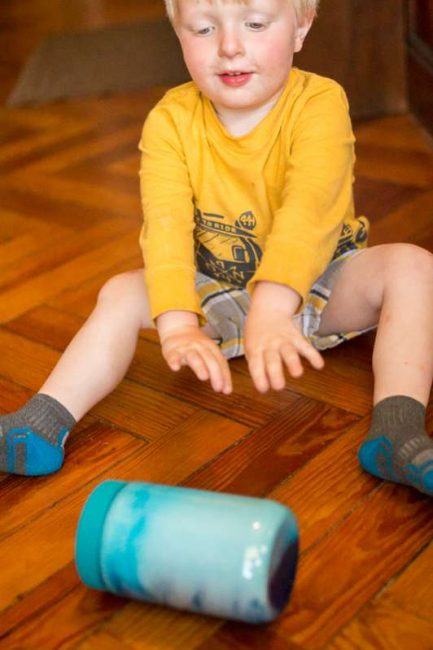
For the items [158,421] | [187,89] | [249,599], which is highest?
[187,89]

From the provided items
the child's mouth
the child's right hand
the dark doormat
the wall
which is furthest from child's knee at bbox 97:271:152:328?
the dark doormat

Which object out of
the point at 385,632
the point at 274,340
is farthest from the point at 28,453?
the point at 385,632

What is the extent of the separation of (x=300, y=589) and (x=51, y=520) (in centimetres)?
23

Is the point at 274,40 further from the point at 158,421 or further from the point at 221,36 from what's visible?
the point at 158,421

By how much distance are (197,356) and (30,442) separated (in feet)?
0.63

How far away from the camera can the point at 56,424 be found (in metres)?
0.86

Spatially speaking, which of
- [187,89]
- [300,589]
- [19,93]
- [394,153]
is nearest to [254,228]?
[187,89]

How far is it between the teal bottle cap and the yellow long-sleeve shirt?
23cm

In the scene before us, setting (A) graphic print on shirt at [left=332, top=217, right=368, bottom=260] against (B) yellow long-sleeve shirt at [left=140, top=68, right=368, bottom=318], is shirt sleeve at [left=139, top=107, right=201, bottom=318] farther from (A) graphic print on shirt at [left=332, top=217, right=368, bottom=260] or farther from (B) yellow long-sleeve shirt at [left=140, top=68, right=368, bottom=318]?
(A) graphic print on shirt at [left=332, top=217, right=368, bottom=260]

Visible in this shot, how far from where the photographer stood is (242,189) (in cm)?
95

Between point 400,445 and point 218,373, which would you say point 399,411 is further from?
point 218,373

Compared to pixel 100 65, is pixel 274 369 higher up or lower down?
higher up

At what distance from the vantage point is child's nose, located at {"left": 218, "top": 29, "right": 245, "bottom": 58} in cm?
83

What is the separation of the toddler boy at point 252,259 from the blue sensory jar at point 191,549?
126 millimetres
